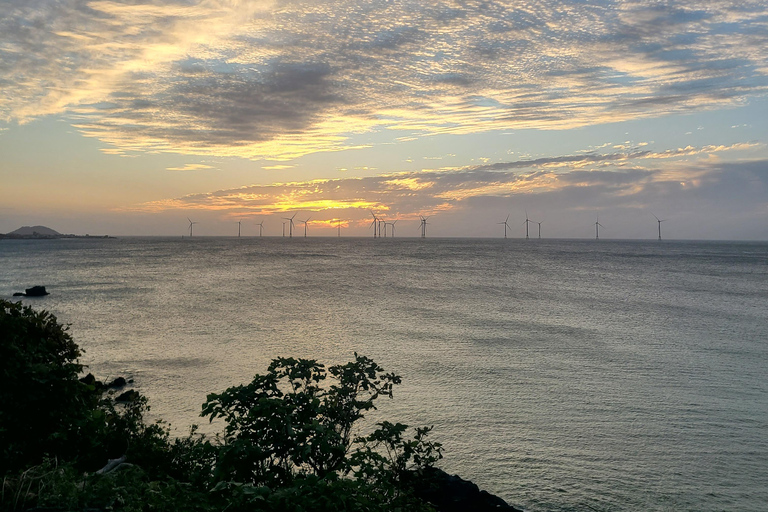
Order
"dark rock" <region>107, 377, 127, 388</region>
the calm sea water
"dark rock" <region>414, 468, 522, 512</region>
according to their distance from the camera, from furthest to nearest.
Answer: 1. "dark rock" <region>107, 377, 127, 388</region>
2. the calm sea water
3. "dark rock" <region>414, 468, 522, 512</region>

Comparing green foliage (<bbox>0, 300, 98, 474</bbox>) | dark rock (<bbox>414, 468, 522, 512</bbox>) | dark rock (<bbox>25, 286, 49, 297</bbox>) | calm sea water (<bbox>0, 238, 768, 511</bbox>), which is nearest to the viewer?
green foliage (<bbox>0, 300, 98, 474</bbox>)

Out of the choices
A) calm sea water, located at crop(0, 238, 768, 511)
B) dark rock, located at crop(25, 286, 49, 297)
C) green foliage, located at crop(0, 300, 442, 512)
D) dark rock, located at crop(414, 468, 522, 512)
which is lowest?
calm sea water, located at crop(0, 238, 768, 511)

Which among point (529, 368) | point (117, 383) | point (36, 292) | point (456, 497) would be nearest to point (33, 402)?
point (456, 497)

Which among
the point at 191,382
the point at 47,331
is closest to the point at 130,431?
the point at 47,331

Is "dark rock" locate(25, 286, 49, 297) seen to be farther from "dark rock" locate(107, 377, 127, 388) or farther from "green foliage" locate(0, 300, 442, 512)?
"green foliage" locate(0, 300, 442, 512)

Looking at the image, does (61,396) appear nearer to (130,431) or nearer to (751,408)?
(130,431)

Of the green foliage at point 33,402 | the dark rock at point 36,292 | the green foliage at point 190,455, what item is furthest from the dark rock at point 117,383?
the dark rock at point 36,292

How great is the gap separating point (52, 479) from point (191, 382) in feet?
63.9

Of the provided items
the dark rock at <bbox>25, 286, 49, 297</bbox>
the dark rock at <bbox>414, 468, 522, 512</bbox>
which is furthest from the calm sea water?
the dark rock at <bbox>414, 468, 522, 512</bbox>

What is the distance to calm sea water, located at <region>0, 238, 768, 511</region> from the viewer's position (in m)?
17.3

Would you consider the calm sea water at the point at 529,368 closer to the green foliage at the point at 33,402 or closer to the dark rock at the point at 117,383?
the dark rock at the point at 117,383

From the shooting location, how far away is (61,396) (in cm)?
1034

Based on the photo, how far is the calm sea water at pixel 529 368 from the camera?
17.3 m

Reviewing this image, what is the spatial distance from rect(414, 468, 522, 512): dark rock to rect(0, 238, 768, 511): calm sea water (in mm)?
2404
